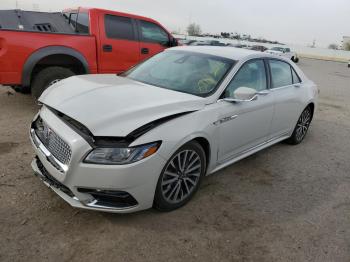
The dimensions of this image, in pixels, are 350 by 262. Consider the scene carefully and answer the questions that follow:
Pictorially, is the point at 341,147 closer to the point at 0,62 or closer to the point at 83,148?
the point at 83,148

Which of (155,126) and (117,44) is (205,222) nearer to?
(155,126)

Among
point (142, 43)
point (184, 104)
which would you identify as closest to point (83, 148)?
point (184, 104)

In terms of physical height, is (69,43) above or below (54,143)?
above

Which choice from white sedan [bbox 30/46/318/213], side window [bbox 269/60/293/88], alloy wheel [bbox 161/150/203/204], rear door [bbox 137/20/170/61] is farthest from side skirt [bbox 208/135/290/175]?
rear door [bbox 137/20/170/61]

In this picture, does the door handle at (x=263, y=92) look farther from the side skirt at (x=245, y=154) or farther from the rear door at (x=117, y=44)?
the rear door at (x=117, y=44)

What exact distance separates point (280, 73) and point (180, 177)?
8.51 feet

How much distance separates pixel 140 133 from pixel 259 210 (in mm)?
1661

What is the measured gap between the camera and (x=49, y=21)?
7.02m

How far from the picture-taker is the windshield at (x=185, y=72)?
378 cm

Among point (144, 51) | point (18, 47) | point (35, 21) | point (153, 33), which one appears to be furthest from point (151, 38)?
point (18, 47)

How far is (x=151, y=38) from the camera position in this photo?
749 centimetres

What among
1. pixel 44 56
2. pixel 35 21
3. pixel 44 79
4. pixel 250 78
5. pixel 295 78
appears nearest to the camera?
pixel 250 78

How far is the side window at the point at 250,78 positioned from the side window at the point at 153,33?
3642mm

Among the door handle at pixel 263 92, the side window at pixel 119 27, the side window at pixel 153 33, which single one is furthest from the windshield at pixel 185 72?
the side window at pixel 153 33
